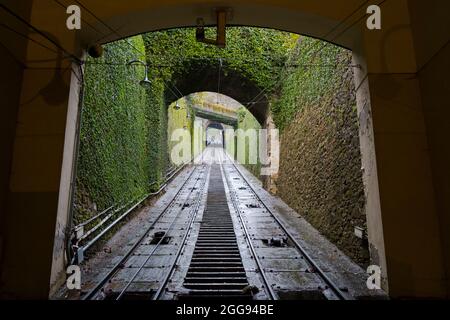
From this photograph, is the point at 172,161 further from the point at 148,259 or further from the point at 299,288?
the point at 299,288

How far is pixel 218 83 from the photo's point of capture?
13.5 metres

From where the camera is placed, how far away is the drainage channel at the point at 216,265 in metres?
4.51

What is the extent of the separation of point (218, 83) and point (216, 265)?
31.5ft

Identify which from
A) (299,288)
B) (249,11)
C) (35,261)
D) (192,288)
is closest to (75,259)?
(35,261)

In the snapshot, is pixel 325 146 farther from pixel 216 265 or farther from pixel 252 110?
pixel 252 110

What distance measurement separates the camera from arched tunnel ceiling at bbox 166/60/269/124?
39.8 feet

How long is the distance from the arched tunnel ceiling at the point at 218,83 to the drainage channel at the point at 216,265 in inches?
247

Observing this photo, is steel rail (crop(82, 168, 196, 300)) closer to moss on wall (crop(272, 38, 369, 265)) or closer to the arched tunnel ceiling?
moss on wall (crop(272, 38, 369, 265))

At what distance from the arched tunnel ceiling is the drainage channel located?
6272 millimetres

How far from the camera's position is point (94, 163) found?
649cm

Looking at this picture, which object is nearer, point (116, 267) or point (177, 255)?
point (116, 267)

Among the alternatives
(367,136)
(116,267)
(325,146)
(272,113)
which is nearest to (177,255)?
(116,267)

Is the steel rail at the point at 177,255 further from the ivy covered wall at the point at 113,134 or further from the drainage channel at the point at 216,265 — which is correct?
the ivy covered wall at the point at 113,134

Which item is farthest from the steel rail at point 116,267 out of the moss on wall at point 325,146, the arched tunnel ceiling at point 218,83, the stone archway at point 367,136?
the arched tunnel ceiling at point 218,83
